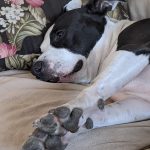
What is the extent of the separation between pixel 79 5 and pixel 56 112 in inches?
30.8

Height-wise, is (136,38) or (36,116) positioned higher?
(136,38)

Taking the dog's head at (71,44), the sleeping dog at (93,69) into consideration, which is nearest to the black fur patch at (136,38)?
the sleeping dog at (93,69)

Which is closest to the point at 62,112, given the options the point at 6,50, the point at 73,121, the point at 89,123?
the point at 73,121

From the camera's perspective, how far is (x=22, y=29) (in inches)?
66.3

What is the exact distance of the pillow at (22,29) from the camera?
1.68 meters

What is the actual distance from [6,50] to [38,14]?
200mm

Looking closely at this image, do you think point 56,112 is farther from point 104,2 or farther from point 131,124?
point 104,2

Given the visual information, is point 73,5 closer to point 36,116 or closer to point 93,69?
point 93,69

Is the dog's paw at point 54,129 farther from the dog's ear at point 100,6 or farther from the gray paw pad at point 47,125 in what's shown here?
the dog's ear at point 100,6

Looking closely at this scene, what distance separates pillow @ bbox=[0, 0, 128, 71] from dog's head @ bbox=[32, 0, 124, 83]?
4 centimetres

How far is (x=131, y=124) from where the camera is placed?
1.37m

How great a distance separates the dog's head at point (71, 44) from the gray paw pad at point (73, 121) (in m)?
0.44

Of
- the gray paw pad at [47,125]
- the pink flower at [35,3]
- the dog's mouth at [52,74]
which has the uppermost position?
the pink flower at [35,3]

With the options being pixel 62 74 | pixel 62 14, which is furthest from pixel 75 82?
pixel 62 14
